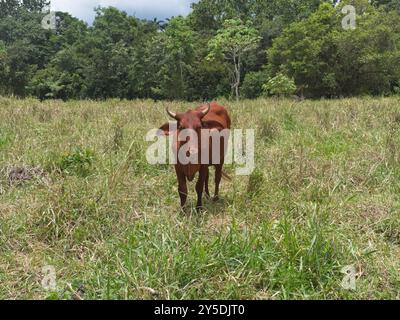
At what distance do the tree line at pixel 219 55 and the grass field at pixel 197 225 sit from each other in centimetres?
1772

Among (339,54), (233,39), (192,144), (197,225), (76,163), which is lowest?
(197,225)

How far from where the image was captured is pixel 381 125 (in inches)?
312

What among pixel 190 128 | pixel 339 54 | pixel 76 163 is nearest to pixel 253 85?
pixel 339 54

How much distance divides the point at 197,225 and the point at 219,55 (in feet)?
87.4

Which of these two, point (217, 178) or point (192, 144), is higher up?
point (192, 144)

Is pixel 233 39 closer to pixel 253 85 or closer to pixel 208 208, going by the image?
pixel 253 85

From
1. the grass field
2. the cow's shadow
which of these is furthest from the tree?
the cow's shadow

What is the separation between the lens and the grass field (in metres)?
2.88

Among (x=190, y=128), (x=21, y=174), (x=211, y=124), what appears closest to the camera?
(x=190, y=128)

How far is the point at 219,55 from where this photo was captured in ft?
96.1

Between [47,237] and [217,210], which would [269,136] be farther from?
[47,237]

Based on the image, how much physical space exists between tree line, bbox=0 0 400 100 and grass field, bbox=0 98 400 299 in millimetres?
17720
